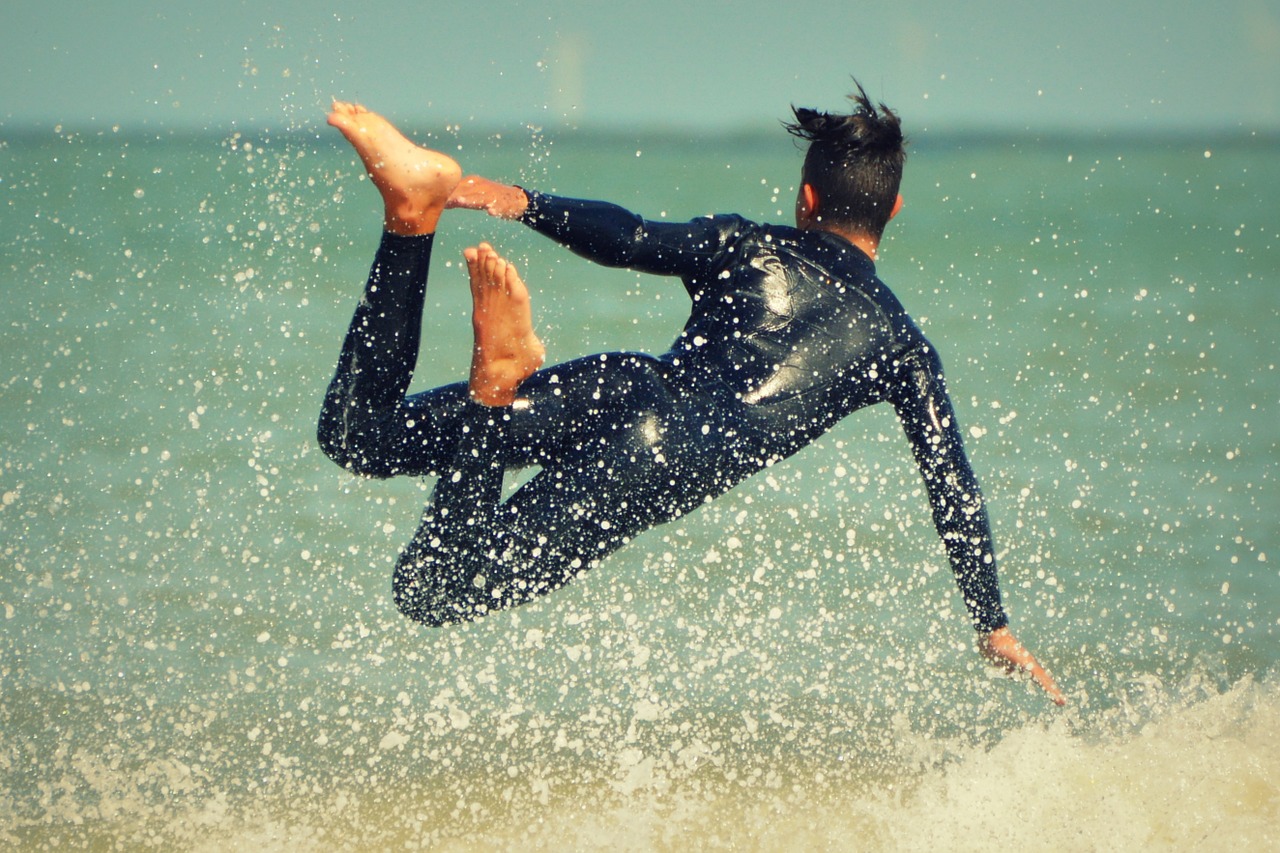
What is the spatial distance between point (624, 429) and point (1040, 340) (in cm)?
1023

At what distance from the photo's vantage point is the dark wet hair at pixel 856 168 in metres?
4.30

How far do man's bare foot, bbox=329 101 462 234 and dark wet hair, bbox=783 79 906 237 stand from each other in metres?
1.08

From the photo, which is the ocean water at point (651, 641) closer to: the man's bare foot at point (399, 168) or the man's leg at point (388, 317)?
the man's leg at point (388, 317)

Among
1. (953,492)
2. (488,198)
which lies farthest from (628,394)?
(953,492)

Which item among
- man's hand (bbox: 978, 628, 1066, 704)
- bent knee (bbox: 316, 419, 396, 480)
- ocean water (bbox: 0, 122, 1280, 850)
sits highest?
bent knee (bbox: 316, 419, 396, 480)

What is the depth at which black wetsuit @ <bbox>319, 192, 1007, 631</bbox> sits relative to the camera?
13.1 feet

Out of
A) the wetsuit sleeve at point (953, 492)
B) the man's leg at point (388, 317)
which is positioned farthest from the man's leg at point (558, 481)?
the wetsuit sleeve at point (953, 492)

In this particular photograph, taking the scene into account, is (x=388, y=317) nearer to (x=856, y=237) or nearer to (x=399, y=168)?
(x=399, y=168)

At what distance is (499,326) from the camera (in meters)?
3.83

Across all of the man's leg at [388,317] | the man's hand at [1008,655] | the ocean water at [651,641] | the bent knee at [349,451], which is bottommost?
the ocean water at [651,641]

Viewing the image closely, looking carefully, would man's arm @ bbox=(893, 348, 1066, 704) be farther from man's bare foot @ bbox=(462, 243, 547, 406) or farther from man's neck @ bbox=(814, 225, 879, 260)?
man's bare foot @ bbox=(462, 243, 547, 406)

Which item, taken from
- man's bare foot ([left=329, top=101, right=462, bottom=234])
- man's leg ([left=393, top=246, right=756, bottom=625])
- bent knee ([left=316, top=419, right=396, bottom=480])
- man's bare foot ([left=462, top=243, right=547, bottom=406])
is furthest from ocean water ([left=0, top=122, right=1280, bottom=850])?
man's bare foot ([left=329, top=101, right=462, bottom=234])

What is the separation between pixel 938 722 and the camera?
18.0ft

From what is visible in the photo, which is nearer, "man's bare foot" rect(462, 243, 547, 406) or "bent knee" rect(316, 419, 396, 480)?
"man's bare foot" rect(462, 243, 547, 406)
